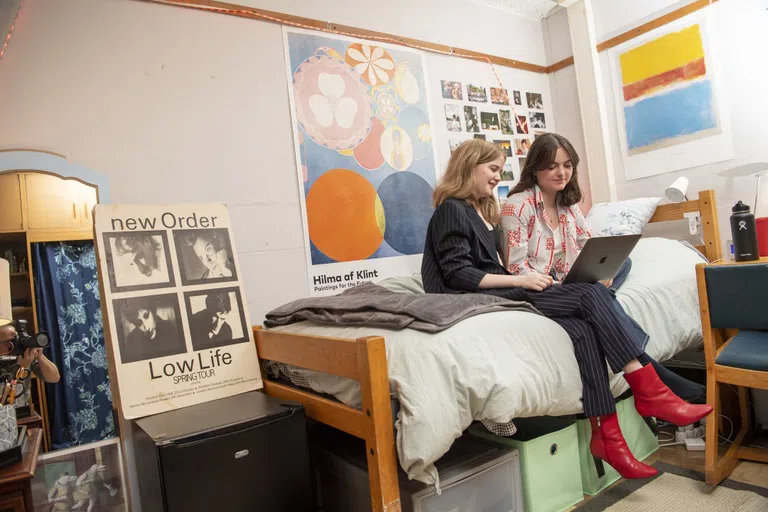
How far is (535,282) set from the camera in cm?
178

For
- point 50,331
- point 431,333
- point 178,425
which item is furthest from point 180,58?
point 431,333

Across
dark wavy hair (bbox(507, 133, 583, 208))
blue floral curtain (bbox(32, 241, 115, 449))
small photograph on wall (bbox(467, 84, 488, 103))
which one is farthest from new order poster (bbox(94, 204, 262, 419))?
small photograph on wall (bbox(467, 84, 488, 103))

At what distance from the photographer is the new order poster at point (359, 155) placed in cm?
249

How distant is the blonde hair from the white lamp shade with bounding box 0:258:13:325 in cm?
144

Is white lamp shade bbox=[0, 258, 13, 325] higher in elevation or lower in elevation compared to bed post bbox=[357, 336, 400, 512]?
higher

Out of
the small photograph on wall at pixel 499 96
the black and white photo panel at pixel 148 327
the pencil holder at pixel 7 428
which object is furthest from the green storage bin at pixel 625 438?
the small photograph on wall at pixel 499 96

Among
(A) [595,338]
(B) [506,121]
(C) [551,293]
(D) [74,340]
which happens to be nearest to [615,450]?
(A) [595,338]

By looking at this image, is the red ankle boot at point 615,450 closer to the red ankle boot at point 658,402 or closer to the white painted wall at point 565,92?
the red ankle boot at point 658,402

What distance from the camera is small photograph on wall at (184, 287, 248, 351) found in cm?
192

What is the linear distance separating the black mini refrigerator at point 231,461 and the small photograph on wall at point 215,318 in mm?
380

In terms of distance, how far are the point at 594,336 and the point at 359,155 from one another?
1.48 meters

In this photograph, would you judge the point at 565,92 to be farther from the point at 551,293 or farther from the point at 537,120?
the point at 551,293

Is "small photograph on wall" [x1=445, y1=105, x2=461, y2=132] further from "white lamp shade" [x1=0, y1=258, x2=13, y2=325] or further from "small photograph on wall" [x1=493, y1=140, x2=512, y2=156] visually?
"white lamp shade" [x1=0, y1=258, x2=13, y2=325]

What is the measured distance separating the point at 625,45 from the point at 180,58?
8.01ft
